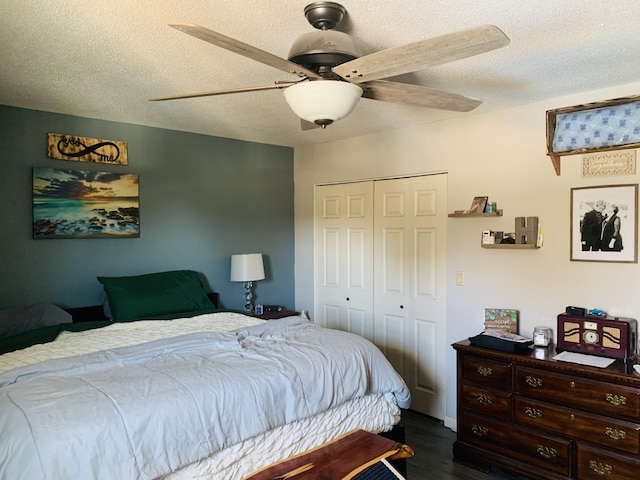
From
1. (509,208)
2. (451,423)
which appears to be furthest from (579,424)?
(509,208)

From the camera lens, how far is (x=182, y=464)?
70.6 inches

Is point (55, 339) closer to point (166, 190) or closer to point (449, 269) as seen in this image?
point (166, 190)

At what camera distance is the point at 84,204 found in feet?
11.3

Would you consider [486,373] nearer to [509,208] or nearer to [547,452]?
[547,452]

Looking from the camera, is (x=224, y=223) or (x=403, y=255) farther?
(x=224, y=223)

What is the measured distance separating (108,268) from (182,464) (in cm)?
222

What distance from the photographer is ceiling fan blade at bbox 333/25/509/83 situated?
1.38 metres

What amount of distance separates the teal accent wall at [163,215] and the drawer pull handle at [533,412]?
2616mm

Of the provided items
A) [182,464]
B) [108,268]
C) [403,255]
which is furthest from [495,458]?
[108,268]

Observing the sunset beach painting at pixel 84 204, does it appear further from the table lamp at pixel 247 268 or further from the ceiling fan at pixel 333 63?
→ the ceiling fan at pixel 333 63

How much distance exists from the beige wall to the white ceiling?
22cm

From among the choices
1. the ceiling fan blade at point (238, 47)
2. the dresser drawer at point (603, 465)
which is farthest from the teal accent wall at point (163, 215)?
the dresser drawer at point (603, 465)

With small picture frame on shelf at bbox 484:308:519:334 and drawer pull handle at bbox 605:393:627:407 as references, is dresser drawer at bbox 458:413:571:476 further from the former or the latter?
small picture frame on shelf at bbox 484:308:519:334

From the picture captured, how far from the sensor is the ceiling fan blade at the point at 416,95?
193 centimetres
